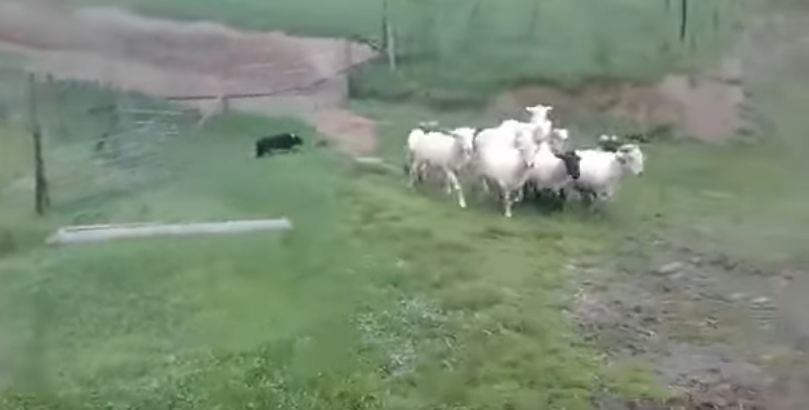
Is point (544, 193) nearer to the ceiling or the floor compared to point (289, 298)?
nearer to the ceiling

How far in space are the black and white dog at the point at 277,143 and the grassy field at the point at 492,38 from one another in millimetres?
117

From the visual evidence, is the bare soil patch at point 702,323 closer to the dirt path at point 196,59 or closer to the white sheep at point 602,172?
the white sheep at point 602,172

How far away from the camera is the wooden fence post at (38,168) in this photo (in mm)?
2102

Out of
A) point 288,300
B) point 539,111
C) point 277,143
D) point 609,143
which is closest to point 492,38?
point 539,111

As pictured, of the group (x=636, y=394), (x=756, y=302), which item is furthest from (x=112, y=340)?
(x=756, y=302)

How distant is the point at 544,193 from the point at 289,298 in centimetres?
41

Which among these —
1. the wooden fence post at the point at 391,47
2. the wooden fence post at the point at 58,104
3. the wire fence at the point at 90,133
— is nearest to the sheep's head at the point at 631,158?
the wooden fence post at the point at 391,47

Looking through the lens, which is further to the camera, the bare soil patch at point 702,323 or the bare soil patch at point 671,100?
the bare soil patch at point 671,100

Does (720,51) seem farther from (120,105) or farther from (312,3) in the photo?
(120,105)

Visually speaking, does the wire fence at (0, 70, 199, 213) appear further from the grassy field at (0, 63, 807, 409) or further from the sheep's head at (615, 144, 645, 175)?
the sheep's head at (615, 144, 645, 175)

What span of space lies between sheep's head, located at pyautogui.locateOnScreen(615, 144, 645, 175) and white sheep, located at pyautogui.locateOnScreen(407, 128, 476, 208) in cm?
22

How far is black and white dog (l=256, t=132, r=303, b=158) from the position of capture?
2.16 m

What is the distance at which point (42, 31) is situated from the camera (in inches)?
83.4

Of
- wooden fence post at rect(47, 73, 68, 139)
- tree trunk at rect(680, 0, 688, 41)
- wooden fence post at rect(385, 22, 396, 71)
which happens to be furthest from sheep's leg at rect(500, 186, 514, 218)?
wooden fence post at rect(47, 73, 68, 139)
